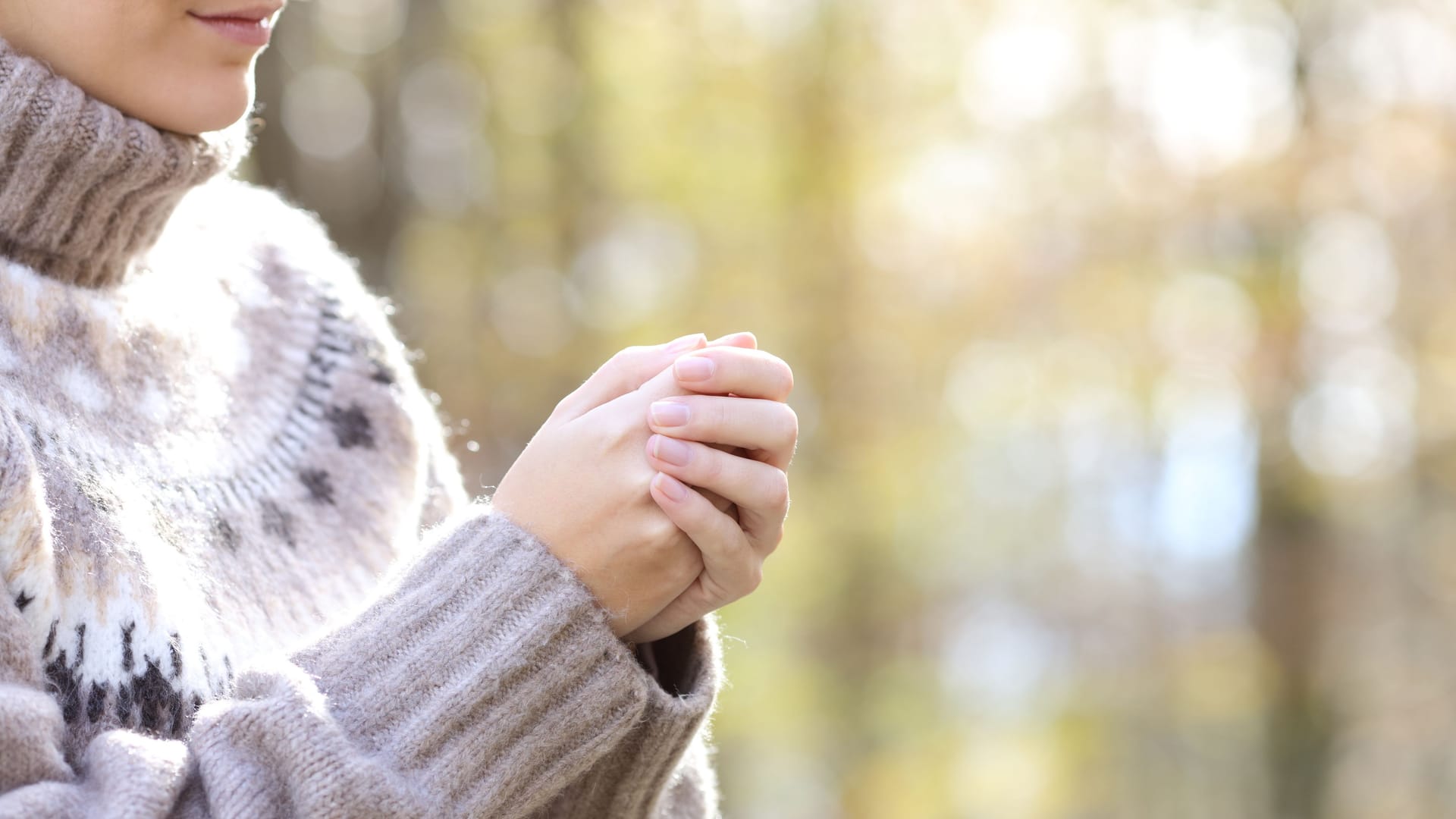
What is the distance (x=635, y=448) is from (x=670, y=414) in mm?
41

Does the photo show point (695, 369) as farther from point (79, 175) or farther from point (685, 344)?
point (79, 175)

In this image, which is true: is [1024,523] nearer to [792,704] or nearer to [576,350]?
[792,704]

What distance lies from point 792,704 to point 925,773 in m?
0.85

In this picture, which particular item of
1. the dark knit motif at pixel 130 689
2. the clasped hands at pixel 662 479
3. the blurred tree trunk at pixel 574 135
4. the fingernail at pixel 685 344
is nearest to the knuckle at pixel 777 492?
the clasped hands at pixel 662 479

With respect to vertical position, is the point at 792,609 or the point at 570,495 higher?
the point at 570,495

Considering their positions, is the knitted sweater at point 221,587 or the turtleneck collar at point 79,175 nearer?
the knitted sweater at point 221,587

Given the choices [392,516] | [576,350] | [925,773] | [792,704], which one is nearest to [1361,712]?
[925,773]

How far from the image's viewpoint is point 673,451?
96 centimetres

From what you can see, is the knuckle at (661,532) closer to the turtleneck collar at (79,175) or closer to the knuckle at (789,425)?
the knuckle at (789,425)

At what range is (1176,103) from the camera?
579cm

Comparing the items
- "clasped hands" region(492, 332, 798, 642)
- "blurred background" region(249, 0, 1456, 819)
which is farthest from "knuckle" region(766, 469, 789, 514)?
"blurred background" region(249, 0, 1456, 819)

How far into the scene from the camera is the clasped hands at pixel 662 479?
0.96 m

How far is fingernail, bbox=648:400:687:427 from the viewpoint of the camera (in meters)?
0.97

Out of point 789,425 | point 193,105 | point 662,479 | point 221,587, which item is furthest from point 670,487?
point 193,105
